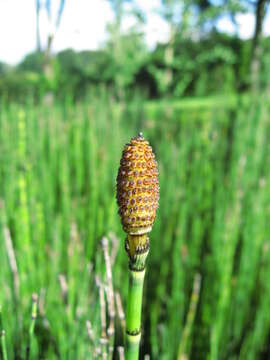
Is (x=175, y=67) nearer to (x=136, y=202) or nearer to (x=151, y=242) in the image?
(x=151, y=242)

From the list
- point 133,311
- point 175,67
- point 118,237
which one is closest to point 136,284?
point 133,311

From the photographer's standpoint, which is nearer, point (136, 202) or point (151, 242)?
point (136, 202)

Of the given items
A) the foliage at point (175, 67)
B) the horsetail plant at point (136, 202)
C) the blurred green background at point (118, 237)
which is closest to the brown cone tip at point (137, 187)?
the horsetail plant at point (136, 202)

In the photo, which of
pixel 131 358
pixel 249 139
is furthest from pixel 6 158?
pixel 131 358

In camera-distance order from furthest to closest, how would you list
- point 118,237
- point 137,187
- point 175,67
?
point 175,67, point 118,237, point 137,187

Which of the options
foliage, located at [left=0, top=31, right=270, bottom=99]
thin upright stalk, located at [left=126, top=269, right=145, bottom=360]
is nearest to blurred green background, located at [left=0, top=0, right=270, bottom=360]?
thin upright stalk, located at [left=126, top=269, right=145, bottom=360]

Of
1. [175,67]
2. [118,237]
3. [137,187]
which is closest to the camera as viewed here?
[137,187]

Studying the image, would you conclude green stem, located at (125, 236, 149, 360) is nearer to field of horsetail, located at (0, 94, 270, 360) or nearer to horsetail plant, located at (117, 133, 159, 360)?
horsetail plant, located at (117, 133, 159, 360)

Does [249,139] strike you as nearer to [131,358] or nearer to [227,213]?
[227,213]
